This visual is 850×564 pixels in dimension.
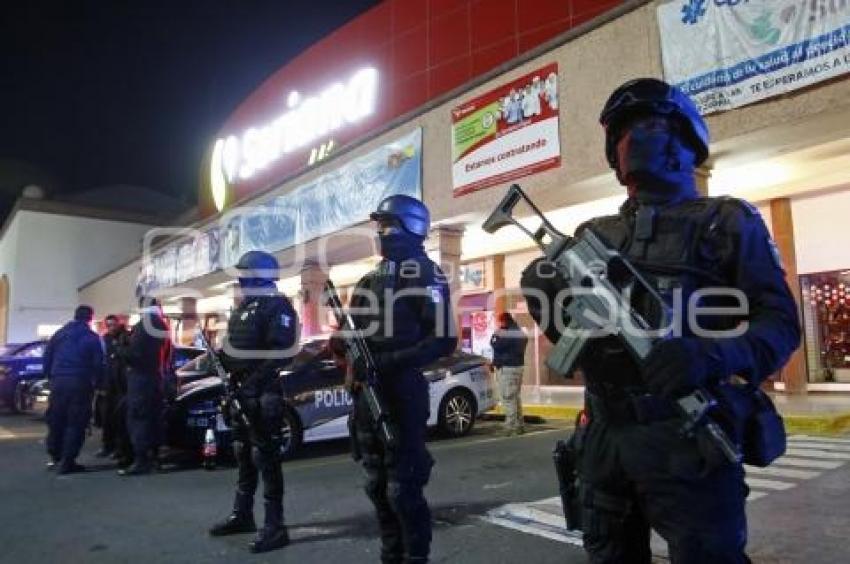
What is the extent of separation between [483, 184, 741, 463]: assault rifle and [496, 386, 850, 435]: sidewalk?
25.3 ft

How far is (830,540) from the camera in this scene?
4090mm

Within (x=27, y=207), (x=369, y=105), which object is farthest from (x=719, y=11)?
(x=27, y=207)

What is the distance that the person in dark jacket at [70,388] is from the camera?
7621 millimetres

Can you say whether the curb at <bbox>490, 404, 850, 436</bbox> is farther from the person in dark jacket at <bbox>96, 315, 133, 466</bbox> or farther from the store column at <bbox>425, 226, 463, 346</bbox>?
the person in dark jacket at <bbox>96, 315, 133, 466</bbox>

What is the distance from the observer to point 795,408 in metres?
9.34

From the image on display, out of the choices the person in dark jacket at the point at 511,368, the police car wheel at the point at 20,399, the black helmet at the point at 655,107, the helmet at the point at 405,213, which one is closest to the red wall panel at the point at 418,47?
the person in dark jacket at the point at 511,368

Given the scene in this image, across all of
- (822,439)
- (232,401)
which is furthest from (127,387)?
(822,439)

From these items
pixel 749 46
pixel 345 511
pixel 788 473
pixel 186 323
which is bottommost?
pixel 345 511

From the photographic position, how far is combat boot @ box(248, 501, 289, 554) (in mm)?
4414

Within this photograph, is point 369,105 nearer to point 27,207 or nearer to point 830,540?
point 830,540

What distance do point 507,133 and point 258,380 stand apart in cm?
617

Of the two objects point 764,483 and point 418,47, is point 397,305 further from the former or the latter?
point 418,47

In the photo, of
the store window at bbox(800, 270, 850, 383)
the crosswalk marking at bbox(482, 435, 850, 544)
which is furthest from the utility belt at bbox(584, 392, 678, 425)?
the store window at bbox(800, 270, 850, 383)

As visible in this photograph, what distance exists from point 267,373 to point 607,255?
3.38 metres
